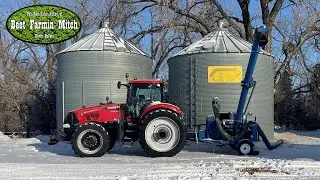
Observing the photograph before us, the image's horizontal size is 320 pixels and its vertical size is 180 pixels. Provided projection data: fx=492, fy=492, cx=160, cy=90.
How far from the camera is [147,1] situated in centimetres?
2695

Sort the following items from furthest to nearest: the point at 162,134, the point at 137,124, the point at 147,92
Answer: the point at 147,92, the point at 137,124, the point at 162,134

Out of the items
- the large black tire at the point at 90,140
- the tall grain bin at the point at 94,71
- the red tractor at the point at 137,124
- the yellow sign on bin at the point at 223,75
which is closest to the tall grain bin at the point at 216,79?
the yellow sign on bin at the point at 223,75

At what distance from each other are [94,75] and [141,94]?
5.47 metres

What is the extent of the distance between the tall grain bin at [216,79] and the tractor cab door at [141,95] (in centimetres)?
393

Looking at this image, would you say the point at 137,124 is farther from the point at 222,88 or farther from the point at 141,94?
the point at 222,88

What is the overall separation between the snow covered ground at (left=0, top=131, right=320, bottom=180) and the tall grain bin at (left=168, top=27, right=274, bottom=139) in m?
2.40

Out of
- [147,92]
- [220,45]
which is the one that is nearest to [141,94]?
[147,92]

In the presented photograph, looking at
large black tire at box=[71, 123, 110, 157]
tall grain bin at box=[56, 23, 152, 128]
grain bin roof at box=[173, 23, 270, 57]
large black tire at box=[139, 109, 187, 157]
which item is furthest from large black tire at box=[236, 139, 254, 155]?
tall grain bin at box=[56, 23, 152, 128]

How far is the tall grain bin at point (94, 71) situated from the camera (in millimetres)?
20031

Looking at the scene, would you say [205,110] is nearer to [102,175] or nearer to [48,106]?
[102,175]

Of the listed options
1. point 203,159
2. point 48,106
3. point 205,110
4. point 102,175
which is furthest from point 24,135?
point 102,175

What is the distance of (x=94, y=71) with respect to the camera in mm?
20047

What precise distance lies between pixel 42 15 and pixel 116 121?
56.7 ft

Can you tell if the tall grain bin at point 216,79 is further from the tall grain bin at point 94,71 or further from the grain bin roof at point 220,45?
the tall grain bin at point 94,71
